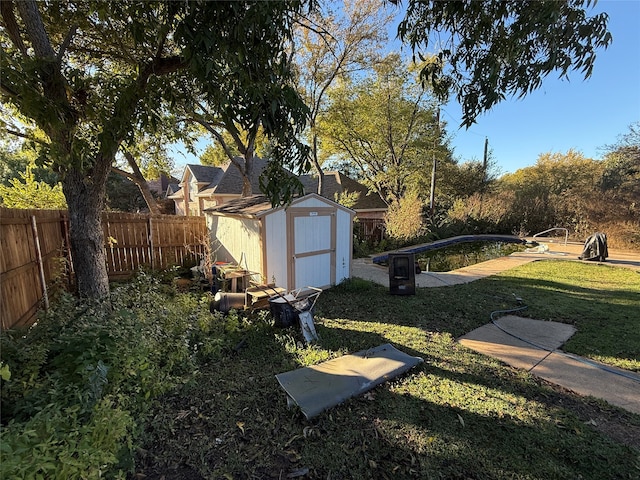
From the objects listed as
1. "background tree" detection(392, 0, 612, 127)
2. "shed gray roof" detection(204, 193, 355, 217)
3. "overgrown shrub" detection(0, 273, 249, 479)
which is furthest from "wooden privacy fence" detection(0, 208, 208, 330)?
"background tree" detection(392, 0, 612, 127)

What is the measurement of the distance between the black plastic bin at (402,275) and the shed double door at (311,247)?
150 cm

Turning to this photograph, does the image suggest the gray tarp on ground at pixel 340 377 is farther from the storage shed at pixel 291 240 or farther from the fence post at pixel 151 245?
the fence post at pixel 151 245

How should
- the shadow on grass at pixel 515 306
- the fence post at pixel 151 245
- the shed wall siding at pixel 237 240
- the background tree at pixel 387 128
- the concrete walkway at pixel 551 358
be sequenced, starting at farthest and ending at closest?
the background tree at pixel 387 128
the fence post at pixel 151 245
the shed wall siding at pixel 237 240
the shadow on grass at pixel 515 306
the concrete walkway at pixel 551 358

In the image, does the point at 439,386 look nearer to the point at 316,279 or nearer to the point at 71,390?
the point at 71,390

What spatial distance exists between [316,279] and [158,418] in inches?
182

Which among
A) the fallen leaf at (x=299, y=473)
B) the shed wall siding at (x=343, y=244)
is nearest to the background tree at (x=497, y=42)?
the fallen leaf at (x=299, y=473)

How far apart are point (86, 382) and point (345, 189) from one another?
1858 centimetres

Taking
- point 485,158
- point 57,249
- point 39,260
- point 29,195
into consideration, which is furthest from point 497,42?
point 485,158

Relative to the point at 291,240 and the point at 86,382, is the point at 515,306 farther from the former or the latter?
the point at 86,382

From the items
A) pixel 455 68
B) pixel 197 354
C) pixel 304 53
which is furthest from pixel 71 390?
pixel 304 53

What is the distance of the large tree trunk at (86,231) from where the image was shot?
383cm

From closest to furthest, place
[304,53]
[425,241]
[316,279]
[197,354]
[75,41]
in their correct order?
[197,354] < [75,41] < [316,279] < [304,53] < [425,241]

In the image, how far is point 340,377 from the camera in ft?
9.84

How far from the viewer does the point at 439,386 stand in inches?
116
